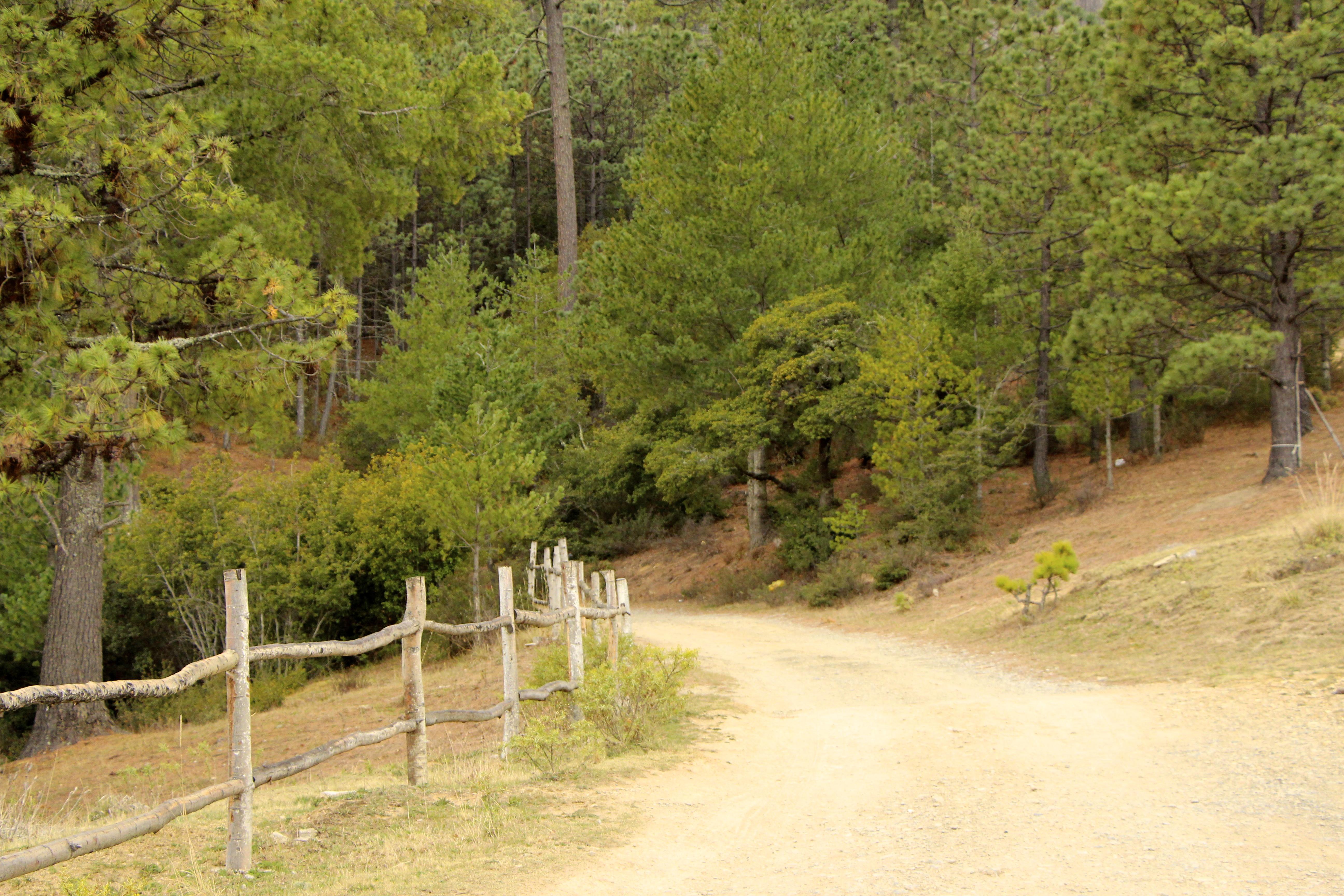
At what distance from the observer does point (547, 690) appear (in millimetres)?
8391

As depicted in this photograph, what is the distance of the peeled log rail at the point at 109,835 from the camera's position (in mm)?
3551

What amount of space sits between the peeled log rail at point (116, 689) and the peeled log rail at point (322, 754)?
580 millimetres

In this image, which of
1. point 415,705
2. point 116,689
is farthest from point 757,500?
point 116,689

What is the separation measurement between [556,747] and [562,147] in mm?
27458

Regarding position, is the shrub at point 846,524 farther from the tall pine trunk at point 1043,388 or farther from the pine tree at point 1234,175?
the pine tree at point 1234,175

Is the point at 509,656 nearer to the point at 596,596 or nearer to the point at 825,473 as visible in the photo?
the point at 596,596

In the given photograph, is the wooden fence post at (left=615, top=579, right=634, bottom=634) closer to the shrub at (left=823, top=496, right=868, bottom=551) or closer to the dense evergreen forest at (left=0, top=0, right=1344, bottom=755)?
the dense evergreen forest at (left=0, top=0, right=1344, bottom=755)

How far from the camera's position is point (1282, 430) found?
18516 millimetres

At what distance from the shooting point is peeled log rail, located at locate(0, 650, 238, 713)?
151 inches

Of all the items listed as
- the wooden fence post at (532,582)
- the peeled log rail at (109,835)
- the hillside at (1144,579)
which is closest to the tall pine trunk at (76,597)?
the wooden fence post at (532,582)

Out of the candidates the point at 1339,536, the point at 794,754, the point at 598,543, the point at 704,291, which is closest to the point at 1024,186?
the point at 704,291

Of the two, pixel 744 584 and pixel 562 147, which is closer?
pixel 744 584

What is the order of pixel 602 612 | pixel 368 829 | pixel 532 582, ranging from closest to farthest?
pixel 368 829
pixel 602 612
pixel 532 582

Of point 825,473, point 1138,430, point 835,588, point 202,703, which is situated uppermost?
point 1138,430
